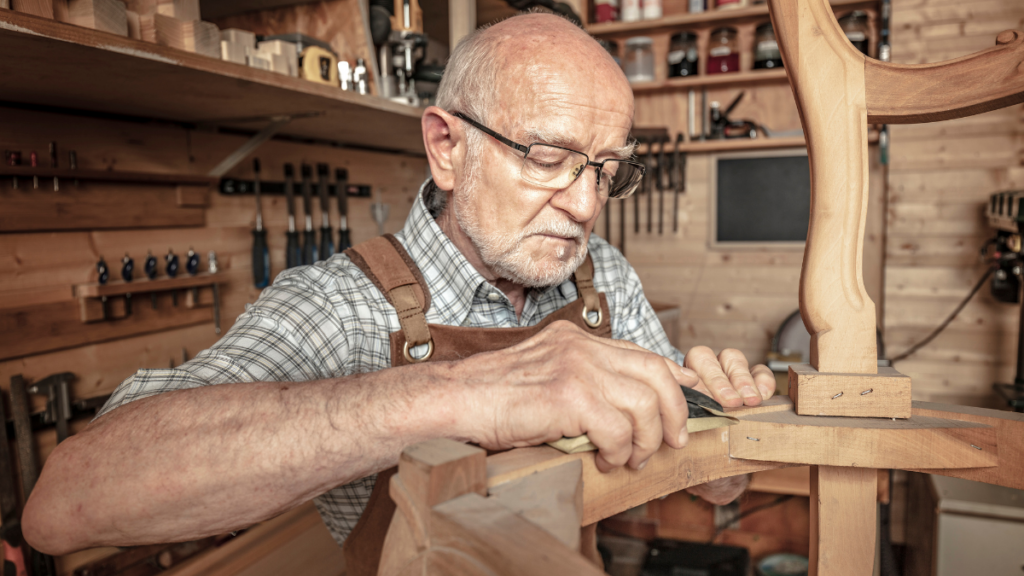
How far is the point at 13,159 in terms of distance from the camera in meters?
1.50

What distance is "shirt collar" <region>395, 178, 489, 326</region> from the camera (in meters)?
1.23

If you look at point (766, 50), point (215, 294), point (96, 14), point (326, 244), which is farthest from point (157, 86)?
point (766, 50)

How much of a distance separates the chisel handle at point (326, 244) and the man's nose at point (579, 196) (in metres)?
1.47

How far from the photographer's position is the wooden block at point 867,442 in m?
0.70

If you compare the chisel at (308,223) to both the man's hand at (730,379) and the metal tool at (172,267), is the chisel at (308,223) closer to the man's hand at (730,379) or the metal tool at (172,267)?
the metal tool at (172,267)

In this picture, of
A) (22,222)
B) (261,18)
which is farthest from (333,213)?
(22,222)

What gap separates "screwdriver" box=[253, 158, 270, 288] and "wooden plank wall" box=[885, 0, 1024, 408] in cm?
294

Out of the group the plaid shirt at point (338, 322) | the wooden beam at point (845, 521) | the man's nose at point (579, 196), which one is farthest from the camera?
the man's nose at point (579, 196)

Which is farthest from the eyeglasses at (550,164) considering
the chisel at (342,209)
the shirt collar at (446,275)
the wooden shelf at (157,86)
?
the chisel at (342,209)

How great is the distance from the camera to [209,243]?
2057 millimetres

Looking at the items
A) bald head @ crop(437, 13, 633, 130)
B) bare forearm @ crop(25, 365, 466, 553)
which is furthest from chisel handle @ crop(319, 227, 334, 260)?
bare forearm @ crop(25, 365, 466, 553)

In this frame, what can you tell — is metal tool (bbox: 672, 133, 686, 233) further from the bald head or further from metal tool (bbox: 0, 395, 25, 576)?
metal tool (bbox: 0, 395, 25, 576)

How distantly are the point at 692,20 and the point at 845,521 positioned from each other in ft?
10.1

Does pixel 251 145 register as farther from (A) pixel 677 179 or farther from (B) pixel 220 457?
(A) pixel 677 179
